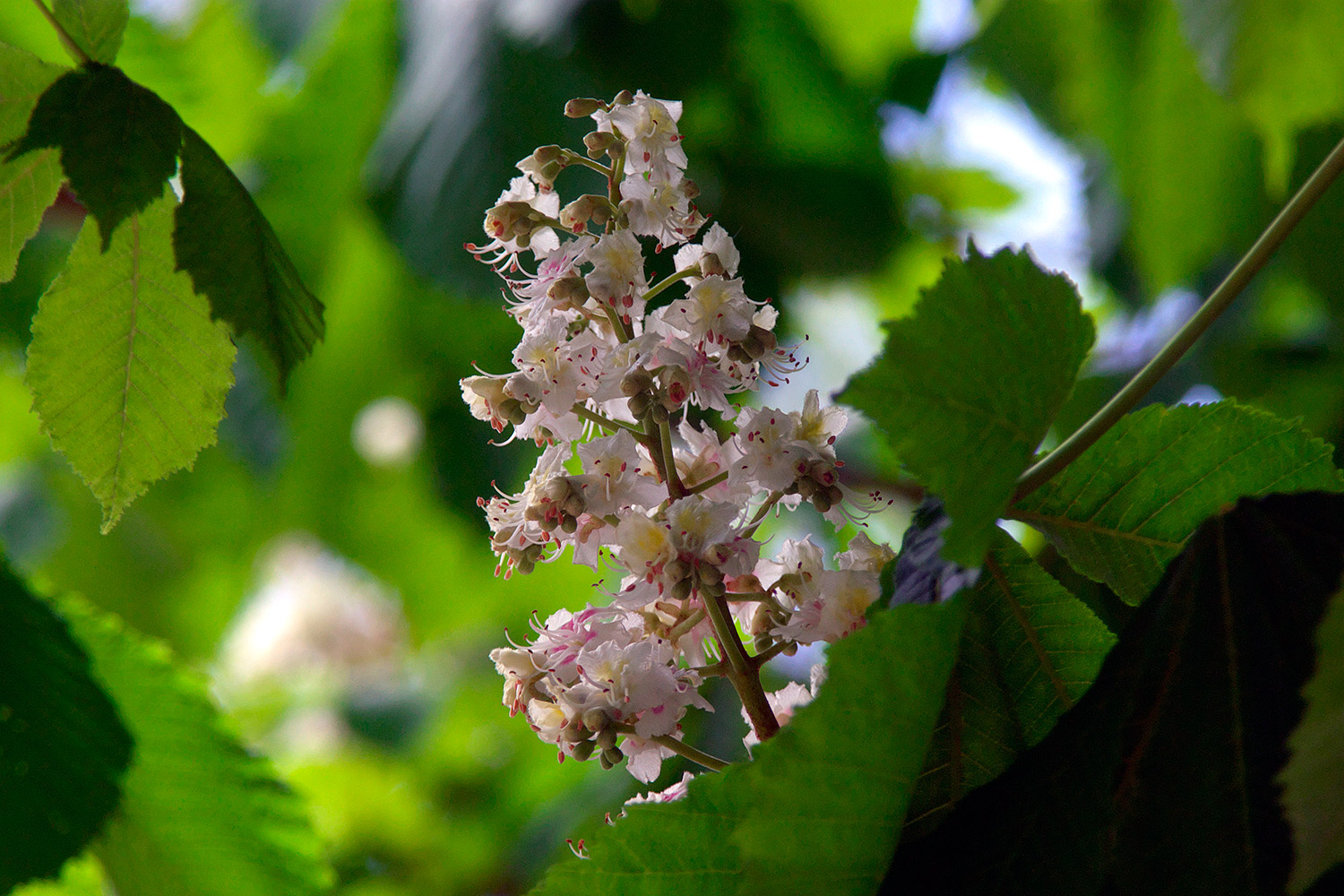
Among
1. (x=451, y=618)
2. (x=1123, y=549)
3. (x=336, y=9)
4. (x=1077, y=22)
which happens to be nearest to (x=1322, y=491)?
(x=1123, y=549)

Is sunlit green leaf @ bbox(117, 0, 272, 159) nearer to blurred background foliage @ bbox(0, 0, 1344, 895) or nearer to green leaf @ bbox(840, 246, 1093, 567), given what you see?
blurred background foliage @ bbox(0, 0, 1344, 895)

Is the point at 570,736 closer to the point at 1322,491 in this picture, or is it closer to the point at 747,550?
the point at 747,550

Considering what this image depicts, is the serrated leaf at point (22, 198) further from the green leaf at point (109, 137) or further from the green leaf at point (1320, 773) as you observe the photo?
the green leaf at point (1320, 773)

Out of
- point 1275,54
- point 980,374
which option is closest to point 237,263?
point 980,374

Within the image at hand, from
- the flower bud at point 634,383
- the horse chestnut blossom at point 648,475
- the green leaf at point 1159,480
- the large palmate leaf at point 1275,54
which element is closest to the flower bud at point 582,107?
the horse chestnut blossom at point 648,475

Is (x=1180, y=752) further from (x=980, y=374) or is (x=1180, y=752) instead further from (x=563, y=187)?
(x=563, y=187)

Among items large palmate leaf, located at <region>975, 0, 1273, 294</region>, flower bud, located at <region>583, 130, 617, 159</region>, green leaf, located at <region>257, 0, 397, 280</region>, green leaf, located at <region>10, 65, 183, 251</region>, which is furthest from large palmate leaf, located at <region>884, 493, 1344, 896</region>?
green leaf, located at <region>257, 0, 397, 280</region>
